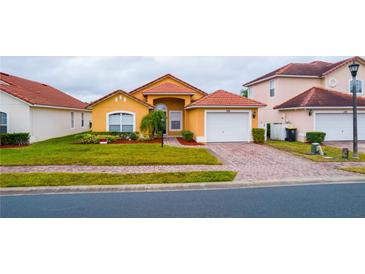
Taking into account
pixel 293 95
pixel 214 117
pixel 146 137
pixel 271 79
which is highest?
pixel 271 79

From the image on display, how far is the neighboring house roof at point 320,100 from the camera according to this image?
1922 centimetres

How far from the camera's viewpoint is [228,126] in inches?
726

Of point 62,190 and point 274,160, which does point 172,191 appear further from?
point 274,160

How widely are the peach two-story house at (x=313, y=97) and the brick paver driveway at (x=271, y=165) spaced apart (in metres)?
7.14

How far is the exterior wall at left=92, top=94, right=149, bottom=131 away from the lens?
19.2m

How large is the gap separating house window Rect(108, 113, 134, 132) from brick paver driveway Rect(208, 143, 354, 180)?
8014 mm

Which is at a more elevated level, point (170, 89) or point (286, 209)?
point (170, 89)

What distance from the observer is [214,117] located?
18.3 m

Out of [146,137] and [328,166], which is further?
[146,137]

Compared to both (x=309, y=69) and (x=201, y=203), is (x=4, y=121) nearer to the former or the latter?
(x=201, y=203)

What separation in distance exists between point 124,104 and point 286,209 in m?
15.7

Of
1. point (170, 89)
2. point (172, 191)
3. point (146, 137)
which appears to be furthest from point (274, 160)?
point (170, 89)

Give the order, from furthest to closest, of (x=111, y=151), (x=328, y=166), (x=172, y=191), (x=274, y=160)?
(x=111, y=151) → (x=274, y=160) → (x=328, y=166) → (x=172, y=191)

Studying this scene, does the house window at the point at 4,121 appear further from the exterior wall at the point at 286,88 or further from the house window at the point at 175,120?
the exterior wall at the point at 286,88
